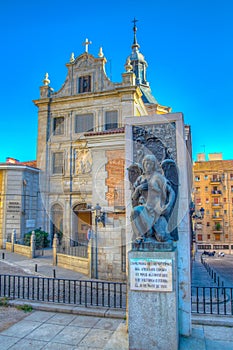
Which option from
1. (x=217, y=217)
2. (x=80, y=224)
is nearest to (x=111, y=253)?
(x=80, y=224)

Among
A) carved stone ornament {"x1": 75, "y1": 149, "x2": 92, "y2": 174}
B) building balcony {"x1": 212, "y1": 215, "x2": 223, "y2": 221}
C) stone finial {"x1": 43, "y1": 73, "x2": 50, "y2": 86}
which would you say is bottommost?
building balcony {"x1": 212, "y1": 215, "x2": 223, "y2": 221}

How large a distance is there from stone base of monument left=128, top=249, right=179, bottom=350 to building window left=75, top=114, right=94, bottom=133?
2119 cm

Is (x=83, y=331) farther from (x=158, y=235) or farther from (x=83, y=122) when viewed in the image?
(x=83, y=122)

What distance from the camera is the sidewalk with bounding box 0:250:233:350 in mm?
5285

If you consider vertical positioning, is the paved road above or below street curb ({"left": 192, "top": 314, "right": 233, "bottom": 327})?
below

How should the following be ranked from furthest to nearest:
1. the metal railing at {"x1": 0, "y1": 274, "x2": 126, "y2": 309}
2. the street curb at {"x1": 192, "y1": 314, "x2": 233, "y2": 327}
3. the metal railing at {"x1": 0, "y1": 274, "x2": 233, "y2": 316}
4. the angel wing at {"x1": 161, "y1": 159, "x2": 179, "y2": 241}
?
1. the metal railing at {"x1": 0, "y1": 274, "x2": 126, "y2": 309}
2. the metal railing at {"x1": 0, "y1": 274, "x2": 233, "y2": 316}
3. the street curb at {"x1": 192, "y1": 314, "x2": 233, "y2": 327}
4. the angel wing at {"x1": 161, "y1": 159, "x2": 179, "y2": 241}

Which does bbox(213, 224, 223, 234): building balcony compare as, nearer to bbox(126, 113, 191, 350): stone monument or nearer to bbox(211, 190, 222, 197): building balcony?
bbox(211, 190, 222, 197): building balcony

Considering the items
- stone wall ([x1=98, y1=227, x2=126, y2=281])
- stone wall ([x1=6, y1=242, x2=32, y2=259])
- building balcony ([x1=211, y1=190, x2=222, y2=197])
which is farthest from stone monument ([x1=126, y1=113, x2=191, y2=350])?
building balcony ([x1=211, y1=190, x2=222, y2=197])

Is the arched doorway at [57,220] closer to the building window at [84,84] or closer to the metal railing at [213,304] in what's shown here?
the building window at [84,84]

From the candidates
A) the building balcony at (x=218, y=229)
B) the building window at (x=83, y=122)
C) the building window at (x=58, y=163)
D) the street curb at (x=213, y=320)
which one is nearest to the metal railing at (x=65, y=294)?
the street curb at (x=213, y=320)

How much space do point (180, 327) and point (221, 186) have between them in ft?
163

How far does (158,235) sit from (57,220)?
22.8m

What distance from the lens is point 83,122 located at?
25719 mm

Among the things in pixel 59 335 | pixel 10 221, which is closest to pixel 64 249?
pixel 10 221
